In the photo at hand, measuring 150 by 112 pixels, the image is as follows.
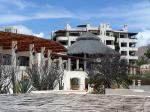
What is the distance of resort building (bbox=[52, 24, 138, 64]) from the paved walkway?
92738 millimetres

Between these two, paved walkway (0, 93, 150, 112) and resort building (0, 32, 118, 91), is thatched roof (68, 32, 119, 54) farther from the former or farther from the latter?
paved walkway (0, 93, 150, 112)

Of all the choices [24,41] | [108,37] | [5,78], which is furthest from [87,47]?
[5,78]

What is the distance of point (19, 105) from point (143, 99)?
3703 mm

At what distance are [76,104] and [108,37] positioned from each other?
96566 mm

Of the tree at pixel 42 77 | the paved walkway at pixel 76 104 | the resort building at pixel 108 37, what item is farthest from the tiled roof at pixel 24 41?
the resort building at pixel 108 37

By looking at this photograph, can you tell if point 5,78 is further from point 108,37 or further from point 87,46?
point 108,37

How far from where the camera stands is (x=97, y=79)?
43.0 metres

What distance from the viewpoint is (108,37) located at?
10856cm

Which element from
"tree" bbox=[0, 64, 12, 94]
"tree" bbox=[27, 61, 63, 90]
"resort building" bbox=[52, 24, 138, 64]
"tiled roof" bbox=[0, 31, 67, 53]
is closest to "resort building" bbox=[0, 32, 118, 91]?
"tiled roof" bbox=[0, 31, 67, 53]

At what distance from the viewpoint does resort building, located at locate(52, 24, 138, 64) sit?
108 m

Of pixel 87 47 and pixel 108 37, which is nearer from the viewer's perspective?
pixel 87 47

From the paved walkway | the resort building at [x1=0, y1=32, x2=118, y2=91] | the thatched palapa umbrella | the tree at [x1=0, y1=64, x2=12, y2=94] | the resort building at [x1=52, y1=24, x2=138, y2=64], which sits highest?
the resort building at [x1=52, y1=24, x2=138, y2=64]

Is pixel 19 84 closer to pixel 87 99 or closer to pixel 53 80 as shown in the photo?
pixel 53 80

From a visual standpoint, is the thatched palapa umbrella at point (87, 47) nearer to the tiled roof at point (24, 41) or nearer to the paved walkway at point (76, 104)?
the tiled roof at point (24, 41)
